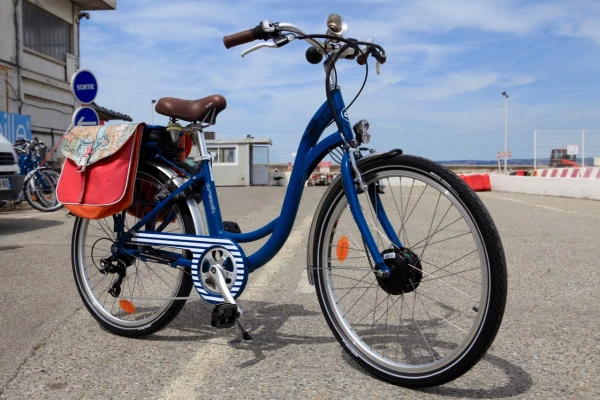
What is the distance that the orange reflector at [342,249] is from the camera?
8.61 ft

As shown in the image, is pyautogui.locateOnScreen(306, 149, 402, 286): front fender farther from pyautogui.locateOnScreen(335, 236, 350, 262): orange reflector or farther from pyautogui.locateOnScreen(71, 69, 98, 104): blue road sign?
pyautogui.locateOnScreen(71, 69, 98, 104): blue road sign

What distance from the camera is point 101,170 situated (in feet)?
10.4

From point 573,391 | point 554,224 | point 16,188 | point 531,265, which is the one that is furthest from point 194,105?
point 554,224

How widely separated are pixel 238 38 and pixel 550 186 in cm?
1734

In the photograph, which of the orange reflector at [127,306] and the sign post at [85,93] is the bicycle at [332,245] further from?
the sign post at [85,93]

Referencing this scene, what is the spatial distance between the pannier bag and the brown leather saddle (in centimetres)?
18

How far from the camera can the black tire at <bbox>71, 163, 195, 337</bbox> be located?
309 cm

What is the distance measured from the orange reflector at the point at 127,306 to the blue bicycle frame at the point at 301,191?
428 millimetres

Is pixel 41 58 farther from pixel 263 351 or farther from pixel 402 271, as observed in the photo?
pixel 402 271

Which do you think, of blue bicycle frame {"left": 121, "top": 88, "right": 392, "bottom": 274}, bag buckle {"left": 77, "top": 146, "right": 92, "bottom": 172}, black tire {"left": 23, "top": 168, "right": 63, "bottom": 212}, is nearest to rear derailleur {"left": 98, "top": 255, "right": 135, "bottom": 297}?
blue bicycle frame {"left": 121, "top": 88, "right": 392, "bottom": 274}

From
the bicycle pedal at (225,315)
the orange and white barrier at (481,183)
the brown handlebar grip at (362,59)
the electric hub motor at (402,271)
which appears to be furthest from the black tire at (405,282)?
the orange and white barrier at (481,183)

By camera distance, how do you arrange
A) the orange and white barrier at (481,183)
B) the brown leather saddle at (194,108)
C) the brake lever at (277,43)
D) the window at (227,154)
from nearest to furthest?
the brake lever at (277,43), the brown leather saddle at (194,108), the orange and white barrier at (481,183), the window at (227,154)

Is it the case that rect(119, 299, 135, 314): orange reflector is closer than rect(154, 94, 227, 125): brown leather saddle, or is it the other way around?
rect(154, 94, 227, 125): brown leather saddle

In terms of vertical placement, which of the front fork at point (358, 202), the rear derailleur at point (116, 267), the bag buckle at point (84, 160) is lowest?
the rear derailleur at point (116, 267)
